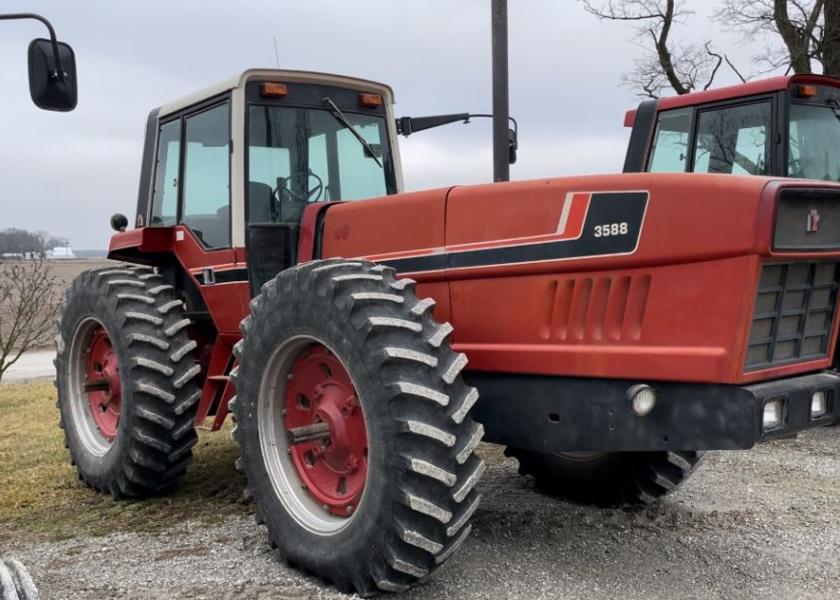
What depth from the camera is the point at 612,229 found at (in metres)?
3.33

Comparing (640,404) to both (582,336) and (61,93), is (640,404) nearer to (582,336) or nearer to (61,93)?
(582,336)

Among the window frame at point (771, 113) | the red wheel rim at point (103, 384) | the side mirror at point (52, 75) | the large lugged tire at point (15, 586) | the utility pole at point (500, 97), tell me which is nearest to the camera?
the large lugged tire at point (15, 586)

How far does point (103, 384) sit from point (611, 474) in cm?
314

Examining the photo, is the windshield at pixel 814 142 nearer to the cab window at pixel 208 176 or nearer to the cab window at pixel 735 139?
the cab window at pixel 735 139

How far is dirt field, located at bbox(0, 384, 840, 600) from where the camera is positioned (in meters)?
3.69

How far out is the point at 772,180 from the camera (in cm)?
305

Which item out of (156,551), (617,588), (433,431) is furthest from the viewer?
(156,551)

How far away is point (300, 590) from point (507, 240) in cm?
170

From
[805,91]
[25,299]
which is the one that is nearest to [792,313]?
[805,91]

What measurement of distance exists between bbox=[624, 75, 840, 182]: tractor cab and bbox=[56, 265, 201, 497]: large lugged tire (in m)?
4.33

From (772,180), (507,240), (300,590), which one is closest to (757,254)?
(772,180)

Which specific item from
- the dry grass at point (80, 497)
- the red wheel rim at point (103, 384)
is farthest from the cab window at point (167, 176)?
the dry grass at point (80, 497)

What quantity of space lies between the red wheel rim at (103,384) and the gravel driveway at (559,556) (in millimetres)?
1224

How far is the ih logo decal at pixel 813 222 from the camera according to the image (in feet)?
Answer: 10.4
